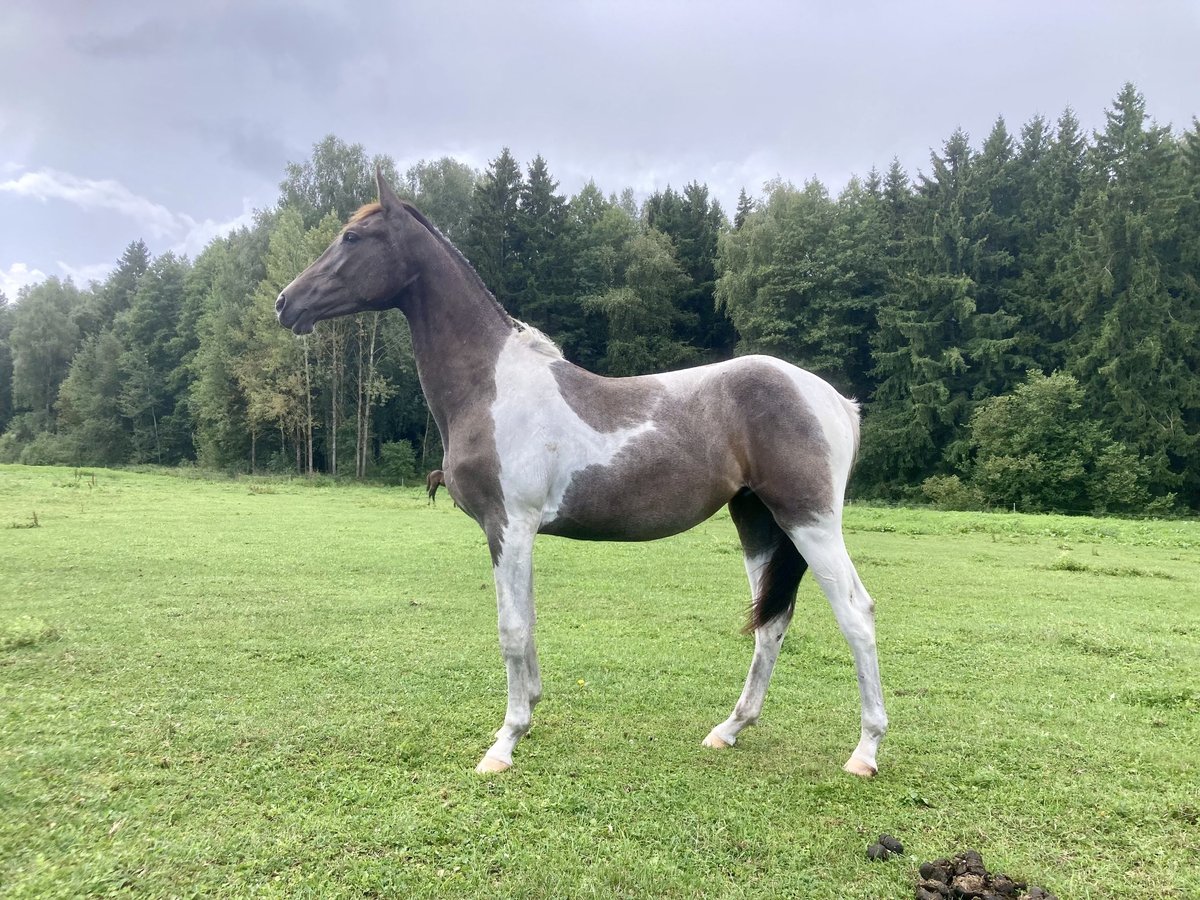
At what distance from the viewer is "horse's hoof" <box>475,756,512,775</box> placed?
343 cm

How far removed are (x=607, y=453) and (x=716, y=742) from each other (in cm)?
185

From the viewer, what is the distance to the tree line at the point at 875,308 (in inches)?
1101

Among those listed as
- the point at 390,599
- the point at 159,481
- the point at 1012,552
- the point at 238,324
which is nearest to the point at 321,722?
the point at 390,599

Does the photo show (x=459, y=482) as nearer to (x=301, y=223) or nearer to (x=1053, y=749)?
(x=1053, y=749)

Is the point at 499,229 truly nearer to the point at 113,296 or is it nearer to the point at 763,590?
the point at 763,590

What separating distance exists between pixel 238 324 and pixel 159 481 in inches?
617

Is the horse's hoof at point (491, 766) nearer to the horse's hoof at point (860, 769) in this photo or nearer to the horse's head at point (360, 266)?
the horse's hoof at point (860, 769)

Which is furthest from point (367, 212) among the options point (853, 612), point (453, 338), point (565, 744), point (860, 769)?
point (860, 769)

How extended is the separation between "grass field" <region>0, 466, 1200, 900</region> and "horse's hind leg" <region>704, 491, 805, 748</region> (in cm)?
23

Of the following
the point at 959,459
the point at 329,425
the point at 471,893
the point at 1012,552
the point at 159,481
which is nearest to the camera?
the point at 471,893

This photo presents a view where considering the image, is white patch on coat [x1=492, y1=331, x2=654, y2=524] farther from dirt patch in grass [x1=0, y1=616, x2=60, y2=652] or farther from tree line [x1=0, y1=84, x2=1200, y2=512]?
tree line [x1=0, y1=84, x2=1200, y2=512]

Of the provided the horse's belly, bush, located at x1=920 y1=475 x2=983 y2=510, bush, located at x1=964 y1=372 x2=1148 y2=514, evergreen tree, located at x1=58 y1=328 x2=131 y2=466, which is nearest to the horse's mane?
the horse's belly

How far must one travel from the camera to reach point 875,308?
34906 millimetres

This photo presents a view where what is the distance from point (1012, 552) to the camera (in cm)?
1312
